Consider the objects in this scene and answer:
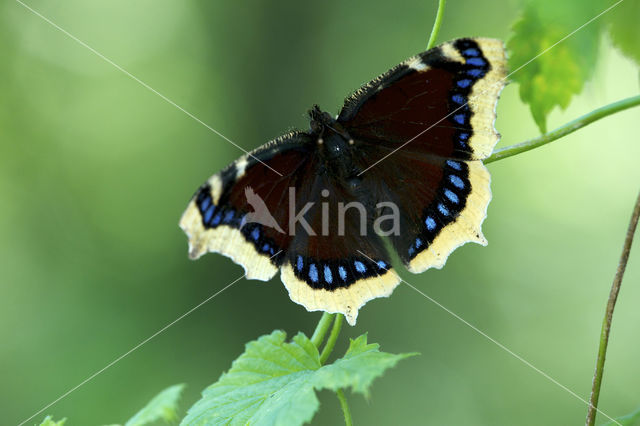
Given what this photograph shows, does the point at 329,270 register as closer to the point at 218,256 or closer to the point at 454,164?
the point at 454,164

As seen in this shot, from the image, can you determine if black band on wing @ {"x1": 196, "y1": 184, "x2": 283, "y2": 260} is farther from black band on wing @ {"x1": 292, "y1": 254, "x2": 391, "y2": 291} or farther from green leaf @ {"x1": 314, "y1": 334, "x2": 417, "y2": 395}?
green leaf @ {"x1": 314, "y1": 334, "x2": 417, "y2": 395}

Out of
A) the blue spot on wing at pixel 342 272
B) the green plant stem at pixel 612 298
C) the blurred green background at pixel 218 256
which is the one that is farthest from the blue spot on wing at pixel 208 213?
the blurred green background at pixel 218 256

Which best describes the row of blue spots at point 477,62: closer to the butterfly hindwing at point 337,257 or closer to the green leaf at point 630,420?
the butterfly hindwing at point 337,257

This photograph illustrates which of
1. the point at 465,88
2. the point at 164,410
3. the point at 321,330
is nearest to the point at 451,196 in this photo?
the point at 465,88

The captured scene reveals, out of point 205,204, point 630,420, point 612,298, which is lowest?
point 630,420

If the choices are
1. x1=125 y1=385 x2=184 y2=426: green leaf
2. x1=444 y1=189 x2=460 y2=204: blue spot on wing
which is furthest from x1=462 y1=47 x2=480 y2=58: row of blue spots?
x1=125 y1=385 x2=184 y2=426: green leaf
